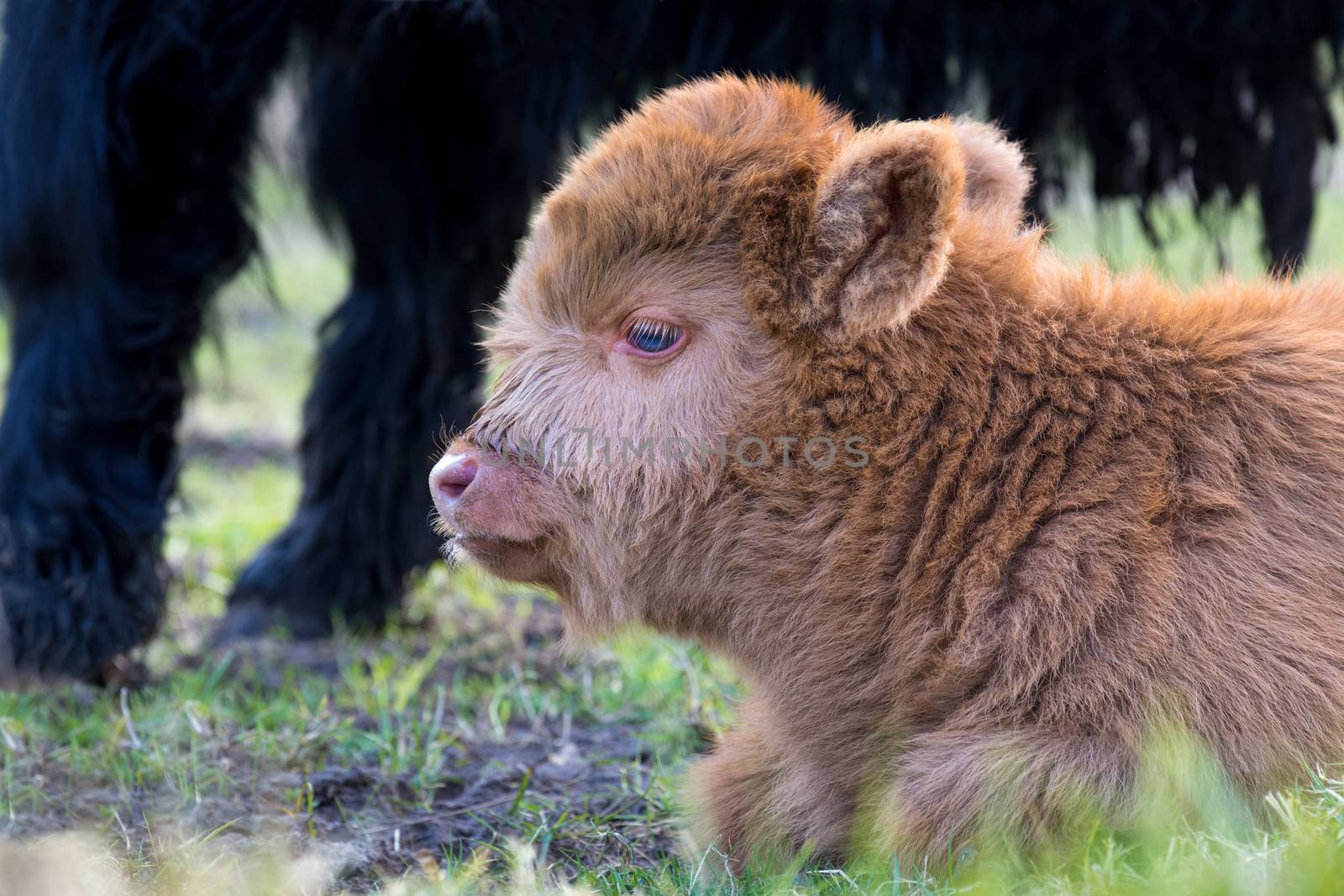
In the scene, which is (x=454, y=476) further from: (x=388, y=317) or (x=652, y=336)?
(x=388, y=317)

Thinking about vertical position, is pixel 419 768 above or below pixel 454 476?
below

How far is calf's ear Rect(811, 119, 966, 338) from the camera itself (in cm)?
235

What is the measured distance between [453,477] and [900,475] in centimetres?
83

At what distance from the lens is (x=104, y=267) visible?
3.96 m

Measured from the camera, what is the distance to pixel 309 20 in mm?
3914

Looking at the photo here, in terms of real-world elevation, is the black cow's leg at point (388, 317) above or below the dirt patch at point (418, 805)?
above

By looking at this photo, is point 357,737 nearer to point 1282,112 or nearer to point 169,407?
point 169,407

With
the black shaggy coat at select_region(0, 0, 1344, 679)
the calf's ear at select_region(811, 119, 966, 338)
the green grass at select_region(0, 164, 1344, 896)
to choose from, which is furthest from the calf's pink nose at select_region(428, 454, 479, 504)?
the black shaggy coat at select_region(0, 0, 1344, 679)

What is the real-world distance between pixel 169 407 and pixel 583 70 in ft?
5.37

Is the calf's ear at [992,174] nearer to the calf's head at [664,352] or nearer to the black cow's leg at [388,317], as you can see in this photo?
the calf's head at [664,352]

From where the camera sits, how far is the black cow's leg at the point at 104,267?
150 inches

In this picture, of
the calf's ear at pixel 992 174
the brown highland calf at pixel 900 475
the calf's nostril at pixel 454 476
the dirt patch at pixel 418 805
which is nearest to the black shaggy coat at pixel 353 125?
the dirt patch at pixel 418 805

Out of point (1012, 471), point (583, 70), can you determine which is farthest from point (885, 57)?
point (1012, 471)

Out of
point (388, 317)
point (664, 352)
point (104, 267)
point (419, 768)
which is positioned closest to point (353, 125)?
point (388, 317)
